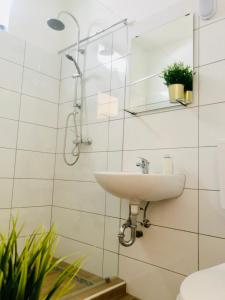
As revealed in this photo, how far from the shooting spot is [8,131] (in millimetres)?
1923

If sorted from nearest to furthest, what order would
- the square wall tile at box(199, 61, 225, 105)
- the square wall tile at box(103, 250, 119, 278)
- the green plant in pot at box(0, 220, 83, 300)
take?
the green plant in pot at box(0, 220, 83, 300), the square wall tile at box(199, 61, 225, 105), the square wall tile at box(103, 250, 119, 278)

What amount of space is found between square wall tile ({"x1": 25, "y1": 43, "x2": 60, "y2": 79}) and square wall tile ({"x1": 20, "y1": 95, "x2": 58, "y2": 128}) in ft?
0.92

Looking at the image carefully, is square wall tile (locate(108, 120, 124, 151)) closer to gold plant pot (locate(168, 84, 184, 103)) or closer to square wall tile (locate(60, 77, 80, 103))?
gold plant pot (locate(168, 84, 184, 103))

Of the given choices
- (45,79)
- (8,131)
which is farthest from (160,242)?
(45,79)

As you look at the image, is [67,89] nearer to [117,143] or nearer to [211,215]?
[117,143]

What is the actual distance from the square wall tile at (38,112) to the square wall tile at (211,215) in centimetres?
144

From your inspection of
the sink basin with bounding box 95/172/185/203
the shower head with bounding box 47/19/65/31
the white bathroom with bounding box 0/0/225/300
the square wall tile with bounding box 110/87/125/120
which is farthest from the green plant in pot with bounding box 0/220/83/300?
the shower head with bounding box 47/19/65/31

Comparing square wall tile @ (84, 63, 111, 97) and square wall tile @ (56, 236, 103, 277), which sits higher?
square wall tile @ (84, 63, 111, 97)

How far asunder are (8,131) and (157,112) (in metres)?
1.15

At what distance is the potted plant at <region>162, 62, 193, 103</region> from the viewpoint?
55.8 inches

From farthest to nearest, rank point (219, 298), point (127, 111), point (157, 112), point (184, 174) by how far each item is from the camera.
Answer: point (127, 111) → point (157, 112) → point (184, 174) → point (219, 298)

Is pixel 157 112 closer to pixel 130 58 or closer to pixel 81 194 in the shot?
pixel 130 58

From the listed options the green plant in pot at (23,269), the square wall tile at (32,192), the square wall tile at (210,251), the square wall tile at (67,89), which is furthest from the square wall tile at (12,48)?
the square wall tile at (210,251)

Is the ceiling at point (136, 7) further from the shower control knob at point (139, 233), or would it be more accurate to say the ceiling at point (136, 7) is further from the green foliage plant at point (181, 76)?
the shower control knob at point (139, 233)
